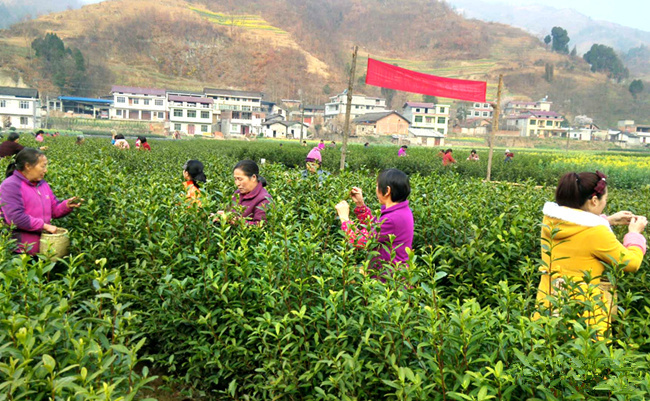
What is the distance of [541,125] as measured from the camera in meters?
80.4

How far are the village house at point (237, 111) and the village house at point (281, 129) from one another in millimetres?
1587

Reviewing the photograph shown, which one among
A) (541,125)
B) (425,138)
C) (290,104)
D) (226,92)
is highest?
(290,104)

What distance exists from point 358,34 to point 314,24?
18.0 meters

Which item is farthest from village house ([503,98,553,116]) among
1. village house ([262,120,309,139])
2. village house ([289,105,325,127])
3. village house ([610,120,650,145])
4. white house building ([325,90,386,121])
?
village house ([262,120,309,139])

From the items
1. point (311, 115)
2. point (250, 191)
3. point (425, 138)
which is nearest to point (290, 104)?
point (311, 115)

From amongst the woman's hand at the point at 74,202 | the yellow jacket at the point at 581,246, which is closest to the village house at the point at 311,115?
the woman's hand at the point at 74,202

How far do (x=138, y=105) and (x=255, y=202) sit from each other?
68.4 m

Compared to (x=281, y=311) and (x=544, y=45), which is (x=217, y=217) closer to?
(x=281, y=311)

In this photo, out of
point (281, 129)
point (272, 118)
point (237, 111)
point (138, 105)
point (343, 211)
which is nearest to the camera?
point (343, 211)

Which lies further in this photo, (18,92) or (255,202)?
(18,92)

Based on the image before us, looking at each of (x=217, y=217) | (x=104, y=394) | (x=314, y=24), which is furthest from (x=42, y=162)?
(x=314, y=24)

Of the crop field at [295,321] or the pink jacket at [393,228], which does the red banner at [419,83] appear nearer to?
the crop field at [295,321]

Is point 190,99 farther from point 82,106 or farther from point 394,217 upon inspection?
point 394,217

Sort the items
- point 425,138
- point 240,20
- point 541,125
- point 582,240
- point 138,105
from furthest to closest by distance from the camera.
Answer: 1. point 240,20
2. point 541,125
3. point 425,138
4. point 138,105
5. point 582,240
